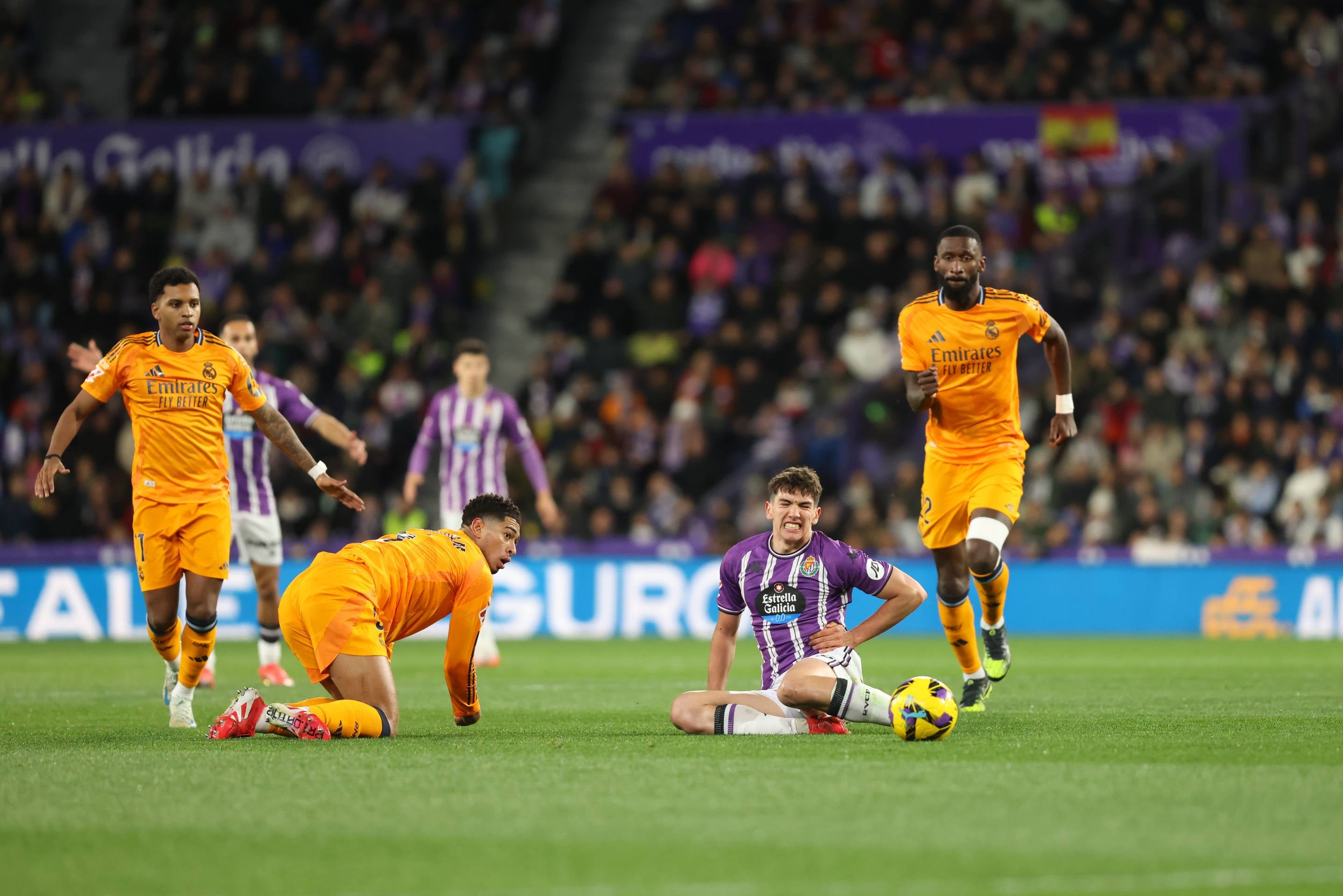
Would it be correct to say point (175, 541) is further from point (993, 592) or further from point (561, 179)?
point (561, 179)

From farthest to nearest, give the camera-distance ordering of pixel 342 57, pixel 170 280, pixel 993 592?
pixel 342 57, pixel 993 592, pixel 170 280

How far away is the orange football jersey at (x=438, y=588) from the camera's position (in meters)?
8.41

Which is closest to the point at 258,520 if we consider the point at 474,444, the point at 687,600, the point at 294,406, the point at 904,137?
the point at 294,406

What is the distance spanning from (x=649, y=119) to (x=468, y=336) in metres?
4.09

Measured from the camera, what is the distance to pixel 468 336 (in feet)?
78.8

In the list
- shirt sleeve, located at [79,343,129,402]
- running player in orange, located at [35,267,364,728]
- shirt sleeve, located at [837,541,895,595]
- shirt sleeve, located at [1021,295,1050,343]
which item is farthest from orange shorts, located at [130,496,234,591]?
shirt sleeve, located at [1021,295,1050,343]

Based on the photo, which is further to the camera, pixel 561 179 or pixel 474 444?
pixel 561 179

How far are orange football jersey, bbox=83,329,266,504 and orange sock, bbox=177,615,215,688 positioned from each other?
0.67 meters

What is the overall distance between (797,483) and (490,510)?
152 centimetres

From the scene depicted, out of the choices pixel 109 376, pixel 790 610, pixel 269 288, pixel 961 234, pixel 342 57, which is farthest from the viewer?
pixel 342 57

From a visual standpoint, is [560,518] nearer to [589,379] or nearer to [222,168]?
[589,379]

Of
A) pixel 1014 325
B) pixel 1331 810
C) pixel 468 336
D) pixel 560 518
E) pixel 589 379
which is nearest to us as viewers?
pixel 1331 810

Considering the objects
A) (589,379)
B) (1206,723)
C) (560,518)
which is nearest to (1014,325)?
(1206,723)

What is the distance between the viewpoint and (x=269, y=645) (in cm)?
1242
